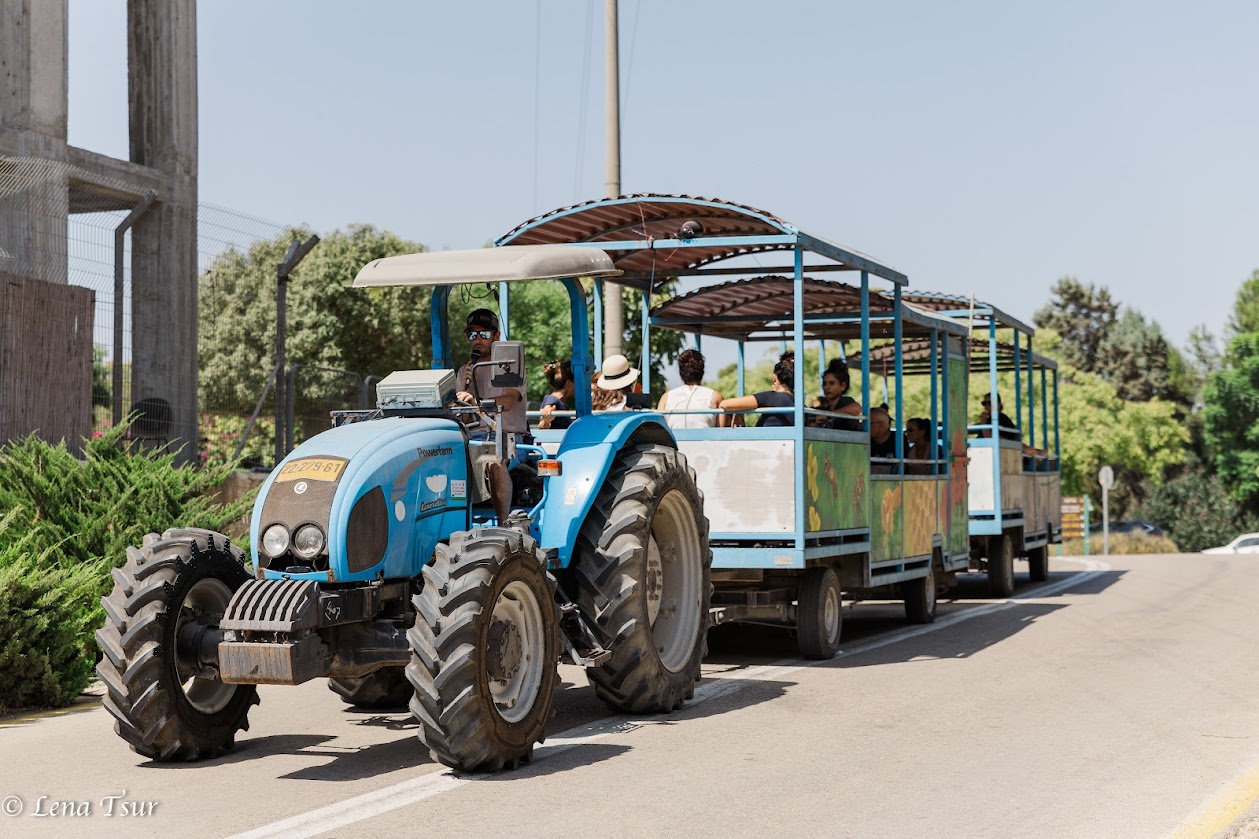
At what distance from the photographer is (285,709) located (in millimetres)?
10102

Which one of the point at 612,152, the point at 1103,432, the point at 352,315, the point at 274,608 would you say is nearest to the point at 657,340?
the point at 612,152

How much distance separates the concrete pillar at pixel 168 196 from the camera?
54.2 ft

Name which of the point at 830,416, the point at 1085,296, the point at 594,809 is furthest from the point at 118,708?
the point at 1085,296

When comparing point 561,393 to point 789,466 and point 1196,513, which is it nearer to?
point 789,466

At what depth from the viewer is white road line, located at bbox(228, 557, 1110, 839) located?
641cm

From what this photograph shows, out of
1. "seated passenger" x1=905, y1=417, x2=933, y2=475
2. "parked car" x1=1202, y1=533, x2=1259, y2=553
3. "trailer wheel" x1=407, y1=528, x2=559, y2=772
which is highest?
"seated passenger" x1=905, y1=417, x2=933, y2=475

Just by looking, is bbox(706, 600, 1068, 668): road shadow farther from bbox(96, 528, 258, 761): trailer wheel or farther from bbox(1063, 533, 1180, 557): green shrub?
bbox(1063, 533, 1180, 557): green shrub

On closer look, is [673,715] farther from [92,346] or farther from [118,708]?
A: [92,346]

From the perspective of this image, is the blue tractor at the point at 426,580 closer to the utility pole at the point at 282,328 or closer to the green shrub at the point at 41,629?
the green shrub at the point at 41,629

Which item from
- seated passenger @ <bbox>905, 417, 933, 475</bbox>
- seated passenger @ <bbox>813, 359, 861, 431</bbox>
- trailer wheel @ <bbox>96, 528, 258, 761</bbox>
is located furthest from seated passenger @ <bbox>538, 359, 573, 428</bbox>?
seated passenger @ <bbox>905, 417, 933, 475</bbox>

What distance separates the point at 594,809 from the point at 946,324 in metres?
11.1

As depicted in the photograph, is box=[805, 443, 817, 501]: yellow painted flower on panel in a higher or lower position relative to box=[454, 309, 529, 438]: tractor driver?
lower

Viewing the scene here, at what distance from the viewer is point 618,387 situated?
11.2 metres

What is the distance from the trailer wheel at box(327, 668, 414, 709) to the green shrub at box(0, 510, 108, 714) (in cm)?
200
